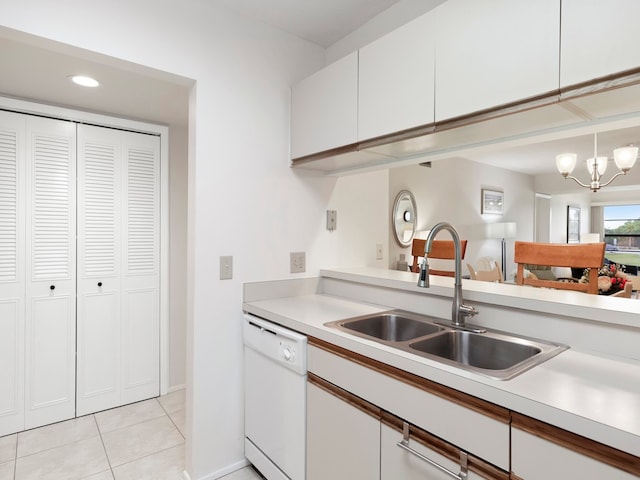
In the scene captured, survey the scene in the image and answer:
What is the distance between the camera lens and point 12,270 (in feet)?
8.04

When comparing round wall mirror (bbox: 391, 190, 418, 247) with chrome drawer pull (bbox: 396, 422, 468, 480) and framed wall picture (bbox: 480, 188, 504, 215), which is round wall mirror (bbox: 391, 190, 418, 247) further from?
chrome drawer pull (bbox: 396, 422, 468, 480)

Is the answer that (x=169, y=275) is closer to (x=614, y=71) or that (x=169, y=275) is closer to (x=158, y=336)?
(x=158, y=336)

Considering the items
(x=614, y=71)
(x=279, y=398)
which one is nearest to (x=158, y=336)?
(x=279, y=398)

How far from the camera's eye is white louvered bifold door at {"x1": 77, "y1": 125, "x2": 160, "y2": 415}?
270cm

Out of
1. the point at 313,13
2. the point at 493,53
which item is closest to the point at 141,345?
the point at 313,13

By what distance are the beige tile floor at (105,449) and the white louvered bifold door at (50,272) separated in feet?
0.71

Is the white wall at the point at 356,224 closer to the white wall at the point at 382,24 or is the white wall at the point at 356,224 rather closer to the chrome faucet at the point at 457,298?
the white wall at the point at 382,24

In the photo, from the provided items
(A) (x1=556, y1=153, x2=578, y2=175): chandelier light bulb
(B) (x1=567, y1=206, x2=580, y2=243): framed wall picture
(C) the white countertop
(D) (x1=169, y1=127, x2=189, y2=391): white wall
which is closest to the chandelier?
(A) (x1=556, y1=153, x2=578, y2=175): chandelier light bulb

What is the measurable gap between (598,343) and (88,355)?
10.1ft

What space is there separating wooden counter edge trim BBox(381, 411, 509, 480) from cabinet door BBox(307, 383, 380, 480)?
0.24ft

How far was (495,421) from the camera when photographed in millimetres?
935

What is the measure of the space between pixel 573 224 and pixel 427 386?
781cm

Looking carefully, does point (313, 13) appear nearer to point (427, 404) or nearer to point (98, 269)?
point (427, 404)

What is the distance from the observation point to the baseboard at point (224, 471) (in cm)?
193
